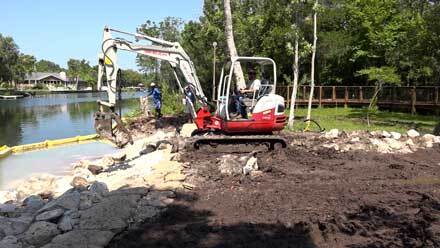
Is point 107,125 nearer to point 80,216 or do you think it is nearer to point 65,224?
point 80,216

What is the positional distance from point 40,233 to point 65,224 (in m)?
0.39

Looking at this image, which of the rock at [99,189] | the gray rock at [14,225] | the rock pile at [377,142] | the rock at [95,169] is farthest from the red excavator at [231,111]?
the gray rock at [14,225]

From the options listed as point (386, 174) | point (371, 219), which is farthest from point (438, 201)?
point (386, 174)

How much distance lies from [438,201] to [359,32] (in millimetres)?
29157

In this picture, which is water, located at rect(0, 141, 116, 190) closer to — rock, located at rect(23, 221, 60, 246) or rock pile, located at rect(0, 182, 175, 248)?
rock pile, located at rect(0, 182, 175, 248)

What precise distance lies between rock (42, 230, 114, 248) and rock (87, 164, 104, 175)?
6759 millimetres

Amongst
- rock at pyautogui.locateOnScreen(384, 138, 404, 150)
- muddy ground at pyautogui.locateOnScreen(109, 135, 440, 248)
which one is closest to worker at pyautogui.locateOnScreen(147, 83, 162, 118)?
muddy ground at pyautogui.locateOnScreen(109, 135, 440, 248)

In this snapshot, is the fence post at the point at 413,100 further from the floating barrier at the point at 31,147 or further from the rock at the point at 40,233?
the rock at the point at 40,233

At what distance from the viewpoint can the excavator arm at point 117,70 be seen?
12.2 metres

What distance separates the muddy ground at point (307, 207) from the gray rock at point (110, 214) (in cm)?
35

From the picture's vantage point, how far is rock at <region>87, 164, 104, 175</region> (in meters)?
13.1

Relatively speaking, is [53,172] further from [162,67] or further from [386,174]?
[162,67]

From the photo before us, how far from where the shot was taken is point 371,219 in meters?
6.89

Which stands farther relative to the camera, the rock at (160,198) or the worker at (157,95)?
the worker at (157,95)
